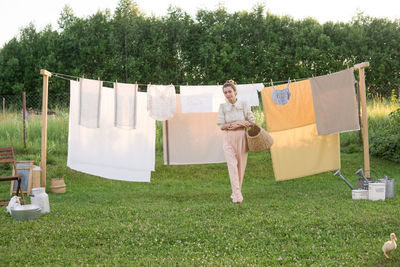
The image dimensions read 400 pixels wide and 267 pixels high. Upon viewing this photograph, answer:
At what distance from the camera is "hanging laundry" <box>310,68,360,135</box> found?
646 cm

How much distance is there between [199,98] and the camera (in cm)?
719

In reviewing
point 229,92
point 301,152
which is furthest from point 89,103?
point 301,152

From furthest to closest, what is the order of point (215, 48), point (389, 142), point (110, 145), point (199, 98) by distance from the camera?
point (215, 48) → point (389, 142) → point (199, 98) → point (110, 145)

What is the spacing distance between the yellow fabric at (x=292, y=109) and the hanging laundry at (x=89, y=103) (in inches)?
115

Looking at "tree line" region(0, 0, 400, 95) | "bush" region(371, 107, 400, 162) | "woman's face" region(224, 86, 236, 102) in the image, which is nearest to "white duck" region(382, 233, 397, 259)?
"woman's face" region(224, 86, 236, 102)

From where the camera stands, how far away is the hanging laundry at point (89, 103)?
6.64 m

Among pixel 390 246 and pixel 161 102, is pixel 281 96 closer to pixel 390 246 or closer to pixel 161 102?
pixel 161 102

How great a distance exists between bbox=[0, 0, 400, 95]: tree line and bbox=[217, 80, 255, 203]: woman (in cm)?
1095

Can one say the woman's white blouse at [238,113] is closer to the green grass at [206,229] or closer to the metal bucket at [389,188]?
the green grass at [206,229]

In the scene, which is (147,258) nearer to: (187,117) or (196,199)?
(196,199)

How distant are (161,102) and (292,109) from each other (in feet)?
7.78

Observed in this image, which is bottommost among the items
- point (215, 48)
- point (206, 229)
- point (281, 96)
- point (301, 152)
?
point (206, 229)

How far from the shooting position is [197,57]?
17516 millimetres

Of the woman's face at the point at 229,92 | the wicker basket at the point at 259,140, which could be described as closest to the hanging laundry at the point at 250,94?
the woman's face at the point at 229,92
